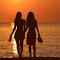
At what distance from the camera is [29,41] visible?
1136 centimetres

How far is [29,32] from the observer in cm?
1135

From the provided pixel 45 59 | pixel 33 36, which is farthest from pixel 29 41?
pixel 45 59

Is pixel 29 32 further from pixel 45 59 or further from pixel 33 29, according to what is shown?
pixel 45 59

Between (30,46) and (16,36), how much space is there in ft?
2.29

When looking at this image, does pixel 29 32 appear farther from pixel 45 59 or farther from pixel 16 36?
pixel 45 59

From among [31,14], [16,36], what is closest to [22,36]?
[16,36]

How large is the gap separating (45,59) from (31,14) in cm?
187

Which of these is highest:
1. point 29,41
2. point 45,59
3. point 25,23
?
point 25,23

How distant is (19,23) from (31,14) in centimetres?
62

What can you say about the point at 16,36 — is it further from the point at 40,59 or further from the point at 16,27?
the point at 40,59

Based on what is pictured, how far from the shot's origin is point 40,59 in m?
11.5

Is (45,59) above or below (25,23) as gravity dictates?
below

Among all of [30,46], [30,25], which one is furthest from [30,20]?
[30,46]

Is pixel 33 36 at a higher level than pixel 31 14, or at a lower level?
lower
